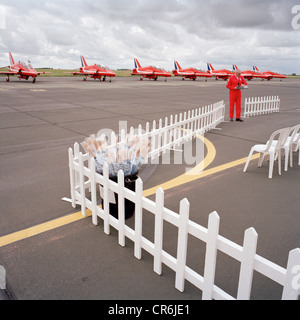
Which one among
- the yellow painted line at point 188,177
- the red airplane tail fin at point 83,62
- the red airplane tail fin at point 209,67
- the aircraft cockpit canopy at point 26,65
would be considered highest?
the red airplane tail fin at point 209,67

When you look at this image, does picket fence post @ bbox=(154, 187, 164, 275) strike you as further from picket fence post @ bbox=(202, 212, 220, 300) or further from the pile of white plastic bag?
the pile of white plastic bag

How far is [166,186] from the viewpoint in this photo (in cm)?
501

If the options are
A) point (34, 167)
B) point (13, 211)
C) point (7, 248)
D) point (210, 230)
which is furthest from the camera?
point (34, 167)

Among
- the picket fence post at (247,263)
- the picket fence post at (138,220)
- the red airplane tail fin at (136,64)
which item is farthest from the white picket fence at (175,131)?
the red airplane tail fin at (136,64)

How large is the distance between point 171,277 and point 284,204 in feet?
8.27

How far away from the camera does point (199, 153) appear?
703 cm

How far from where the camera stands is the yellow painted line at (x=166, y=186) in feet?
11.2

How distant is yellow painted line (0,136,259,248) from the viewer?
11.2ft

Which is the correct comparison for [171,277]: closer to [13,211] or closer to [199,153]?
[13,211]

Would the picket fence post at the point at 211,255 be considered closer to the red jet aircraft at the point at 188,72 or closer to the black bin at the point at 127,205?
the black bin at the point at 127,205

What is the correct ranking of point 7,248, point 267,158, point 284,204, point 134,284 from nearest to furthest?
point 134,284 < point 7,248 < point 284,204 < point 267,158

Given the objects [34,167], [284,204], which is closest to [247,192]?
[284,204]

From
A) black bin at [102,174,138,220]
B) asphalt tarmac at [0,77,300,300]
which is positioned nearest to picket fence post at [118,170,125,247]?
asphalt tarmac at [0,77,300,300]
